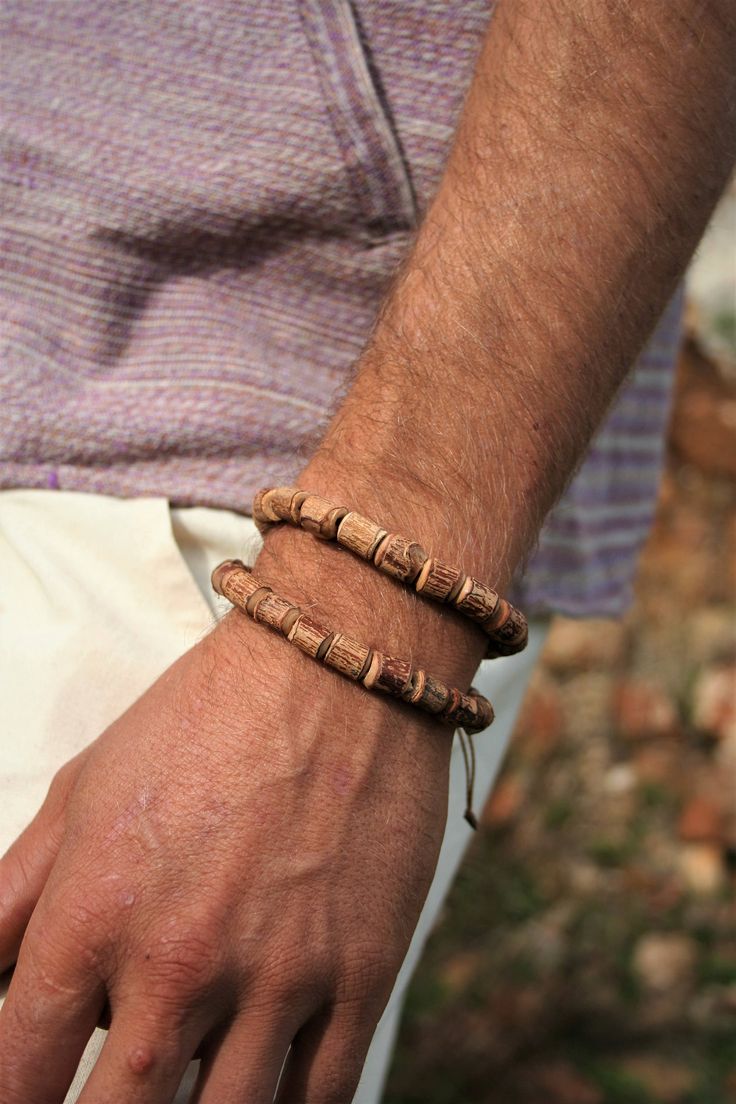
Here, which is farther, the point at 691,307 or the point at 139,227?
the point at 691,307

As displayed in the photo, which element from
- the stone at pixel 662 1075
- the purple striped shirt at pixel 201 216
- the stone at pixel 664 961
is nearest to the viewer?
the purple striped shirt at pixel 201 216

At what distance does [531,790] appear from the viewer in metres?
2.90

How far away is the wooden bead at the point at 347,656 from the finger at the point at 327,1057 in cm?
28

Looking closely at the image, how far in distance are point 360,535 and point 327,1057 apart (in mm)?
435

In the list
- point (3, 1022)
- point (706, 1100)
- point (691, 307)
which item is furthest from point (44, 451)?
point (691, 307)

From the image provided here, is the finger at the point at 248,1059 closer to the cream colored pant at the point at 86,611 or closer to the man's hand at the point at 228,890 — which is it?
the man's hand at the point at 228,890

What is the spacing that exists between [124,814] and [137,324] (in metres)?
0.56

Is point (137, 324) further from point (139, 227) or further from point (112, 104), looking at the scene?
point (112, 104)

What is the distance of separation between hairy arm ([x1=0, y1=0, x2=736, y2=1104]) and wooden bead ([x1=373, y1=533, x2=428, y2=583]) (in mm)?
30

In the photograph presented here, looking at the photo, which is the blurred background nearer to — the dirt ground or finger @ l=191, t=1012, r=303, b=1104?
the dirt ground

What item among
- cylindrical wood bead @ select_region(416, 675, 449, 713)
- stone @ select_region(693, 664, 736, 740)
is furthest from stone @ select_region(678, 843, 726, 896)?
cylindrical wood bead @ select_region(416, 675, 449, 713)

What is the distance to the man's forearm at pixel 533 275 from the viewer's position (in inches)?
34.3

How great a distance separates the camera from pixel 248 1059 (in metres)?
0.81

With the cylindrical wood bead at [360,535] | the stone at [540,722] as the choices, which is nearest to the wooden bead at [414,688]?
the cylindrical wood bead at [360,535]
